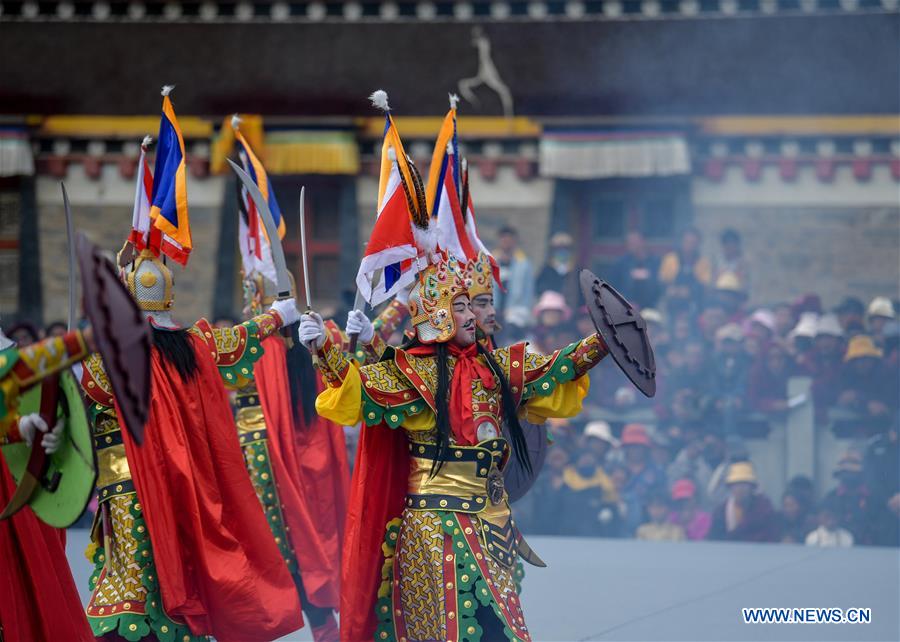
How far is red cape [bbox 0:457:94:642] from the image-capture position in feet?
16.0

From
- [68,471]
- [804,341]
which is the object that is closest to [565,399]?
[68,471]

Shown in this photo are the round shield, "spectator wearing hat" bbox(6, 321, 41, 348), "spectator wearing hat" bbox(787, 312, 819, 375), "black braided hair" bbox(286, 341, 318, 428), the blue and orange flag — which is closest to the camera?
the round shield

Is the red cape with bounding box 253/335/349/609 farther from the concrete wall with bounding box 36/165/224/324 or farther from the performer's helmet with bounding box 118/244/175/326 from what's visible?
the concrete wall with bounding box 36/165/224/324

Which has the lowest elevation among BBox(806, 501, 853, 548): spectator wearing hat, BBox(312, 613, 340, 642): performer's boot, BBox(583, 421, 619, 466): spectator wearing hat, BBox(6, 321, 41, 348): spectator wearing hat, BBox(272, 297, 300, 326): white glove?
BBox(312, 613, 340, 642): performer's boot

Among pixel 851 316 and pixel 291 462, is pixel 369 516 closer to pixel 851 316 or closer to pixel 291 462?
pixel 291 462

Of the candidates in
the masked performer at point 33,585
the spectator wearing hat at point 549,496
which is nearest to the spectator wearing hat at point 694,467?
the spectator wearing hat at point 549,496

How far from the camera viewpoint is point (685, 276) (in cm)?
1056

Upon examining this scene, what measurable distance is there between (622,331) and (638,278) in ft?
17.9

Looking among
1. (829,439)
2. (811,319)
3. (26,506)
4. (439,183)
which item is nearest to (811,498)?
(829,439)

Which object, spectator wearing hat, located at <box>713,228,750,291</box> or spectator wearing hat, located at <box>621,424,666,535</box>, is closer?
spectator wearing hat, located at <box>621,424,666,535</box>

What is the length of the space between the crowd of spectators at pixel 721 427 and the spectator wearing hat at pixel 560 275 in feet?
1.20

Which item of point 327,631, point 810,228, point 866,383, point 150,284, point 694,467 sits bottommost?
point 327,631

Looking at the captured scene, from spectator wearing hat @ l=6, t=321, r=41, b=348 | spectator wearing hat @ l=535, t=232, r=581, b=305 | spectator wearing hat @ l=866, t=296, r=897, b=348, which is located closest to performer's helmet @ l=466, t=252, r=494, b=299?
spectator wearing hat @ l=6, t=321, r=41, b=348

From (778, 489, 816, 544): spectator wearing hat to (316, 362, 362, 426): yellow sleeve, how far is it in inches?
166
